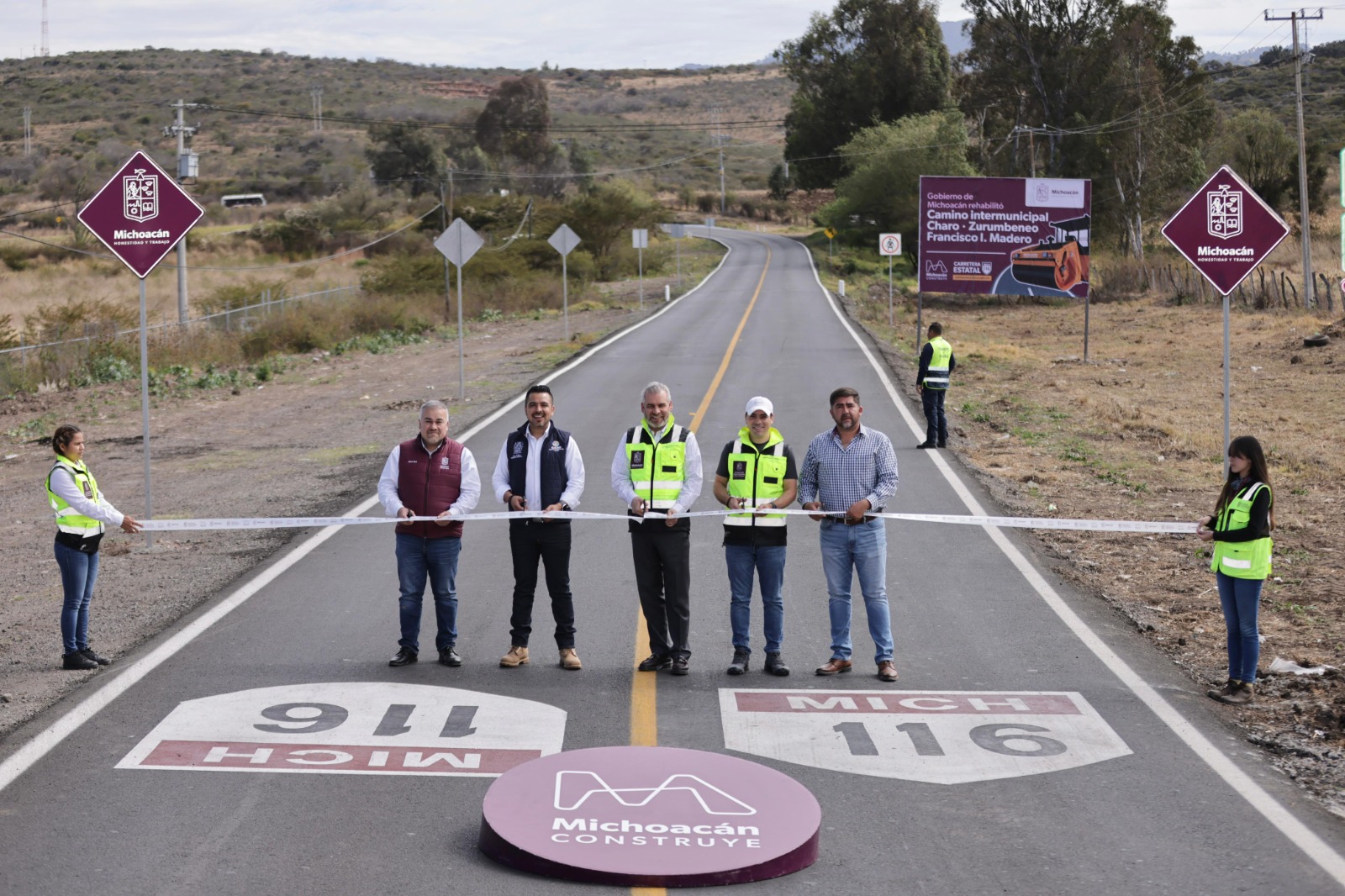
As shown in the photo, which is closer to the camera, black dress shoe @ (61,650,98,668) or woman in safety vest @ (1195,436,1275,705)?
woman in safety vest @ (1195,436,1275,705)

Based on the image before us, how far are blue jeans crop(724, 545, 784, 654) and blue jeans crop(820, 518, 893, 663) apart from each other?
343 millimetres

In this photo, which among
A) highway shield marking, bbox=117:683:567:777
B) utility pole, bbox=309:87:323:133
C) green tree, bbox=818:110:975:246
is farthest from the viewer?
utility pole, bbox=309:87:323:133

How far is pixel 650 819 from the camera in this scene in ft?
20.7

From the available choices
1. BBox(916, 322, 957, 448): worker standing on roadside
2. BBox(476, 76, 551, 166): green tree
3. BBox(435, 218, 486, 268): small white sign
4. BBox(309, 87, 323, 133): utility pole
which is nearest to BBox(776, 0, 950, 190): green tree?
BBox(476, 76, 551, 166): green tree

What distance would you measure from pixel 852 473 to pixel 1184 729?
102 inches

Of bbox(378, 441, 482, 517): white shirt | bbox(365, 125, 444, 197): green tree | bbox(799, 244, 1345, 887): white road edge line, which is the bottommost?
bbox(799, 244, 1345, 887): white road edge line

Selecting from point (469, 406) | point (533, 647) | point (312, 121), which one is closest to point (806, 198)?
point (312, 121)

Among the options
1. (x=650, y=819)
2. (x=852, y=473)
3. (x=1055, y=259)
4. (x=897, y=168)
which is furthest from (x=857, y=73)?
(x=650, y=819)

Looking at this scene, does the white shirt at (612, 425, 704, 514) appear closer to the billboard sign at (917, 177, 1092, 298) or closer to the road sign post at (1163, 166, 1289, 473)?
the road sign post at (1163, 166, 1289, 473)

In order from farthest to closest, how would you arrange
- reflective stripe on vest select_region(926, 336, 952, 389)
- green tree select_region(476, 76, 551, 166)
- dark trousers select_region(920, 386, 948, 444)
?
green tree select_region(476, 76, 551, 166) → reflective stripe on vest select_region(926, 336, 952, 389) → dark trousers select_region(920, 386, 948, 444)

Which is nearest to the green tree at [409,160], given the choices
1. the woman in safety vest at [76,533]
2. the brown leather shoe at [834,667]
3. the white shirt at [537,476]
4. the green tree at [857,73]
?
the green tree at [857,73]

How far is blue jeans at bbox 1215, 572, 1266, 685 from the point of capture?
27.7 feet

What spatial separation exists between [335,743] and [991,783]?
356 cm

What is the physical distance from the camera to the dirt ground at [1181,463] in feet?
30.2
